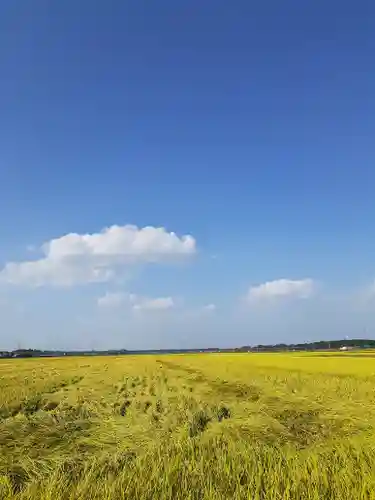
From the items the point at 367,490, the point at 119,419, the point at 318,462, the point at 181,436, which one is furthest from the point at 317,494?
the point at 119,419

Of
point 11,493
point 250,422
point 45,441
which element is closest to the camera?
point 11,493

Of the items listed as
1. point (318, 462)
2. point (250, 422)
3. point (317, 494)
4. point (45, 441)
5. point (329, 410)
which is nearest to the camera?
point (317, 494)

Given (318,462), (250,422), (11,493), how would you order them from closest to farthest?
(11,493) < (318,462) < (250,422)

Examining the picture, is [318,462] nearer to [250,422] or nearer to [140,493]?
[140,493]

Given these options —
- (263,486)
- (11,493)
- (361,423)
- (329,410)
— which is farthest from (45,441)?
(329,410)

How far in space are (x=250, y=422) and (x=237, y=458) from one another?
2.78 meters

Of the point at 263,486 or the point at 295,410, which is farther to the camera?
the point at 295,410

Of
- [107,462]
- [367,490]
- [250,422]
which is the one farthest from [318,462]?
[250,422]

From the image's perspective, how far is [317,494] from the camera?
162 inches

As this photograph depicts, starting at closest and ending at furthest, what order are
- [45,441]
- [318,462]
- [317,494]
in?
[317,494] → [318,462] → [45,441]

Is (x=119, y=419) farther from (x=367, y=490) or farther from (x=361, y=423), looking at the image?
(x=367, y=490)

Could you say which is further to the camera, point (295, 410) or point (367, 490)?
point (295, 410)

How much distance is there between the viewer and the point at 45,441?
7039 millimetres

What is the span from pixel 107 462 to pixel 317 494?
2682mm
